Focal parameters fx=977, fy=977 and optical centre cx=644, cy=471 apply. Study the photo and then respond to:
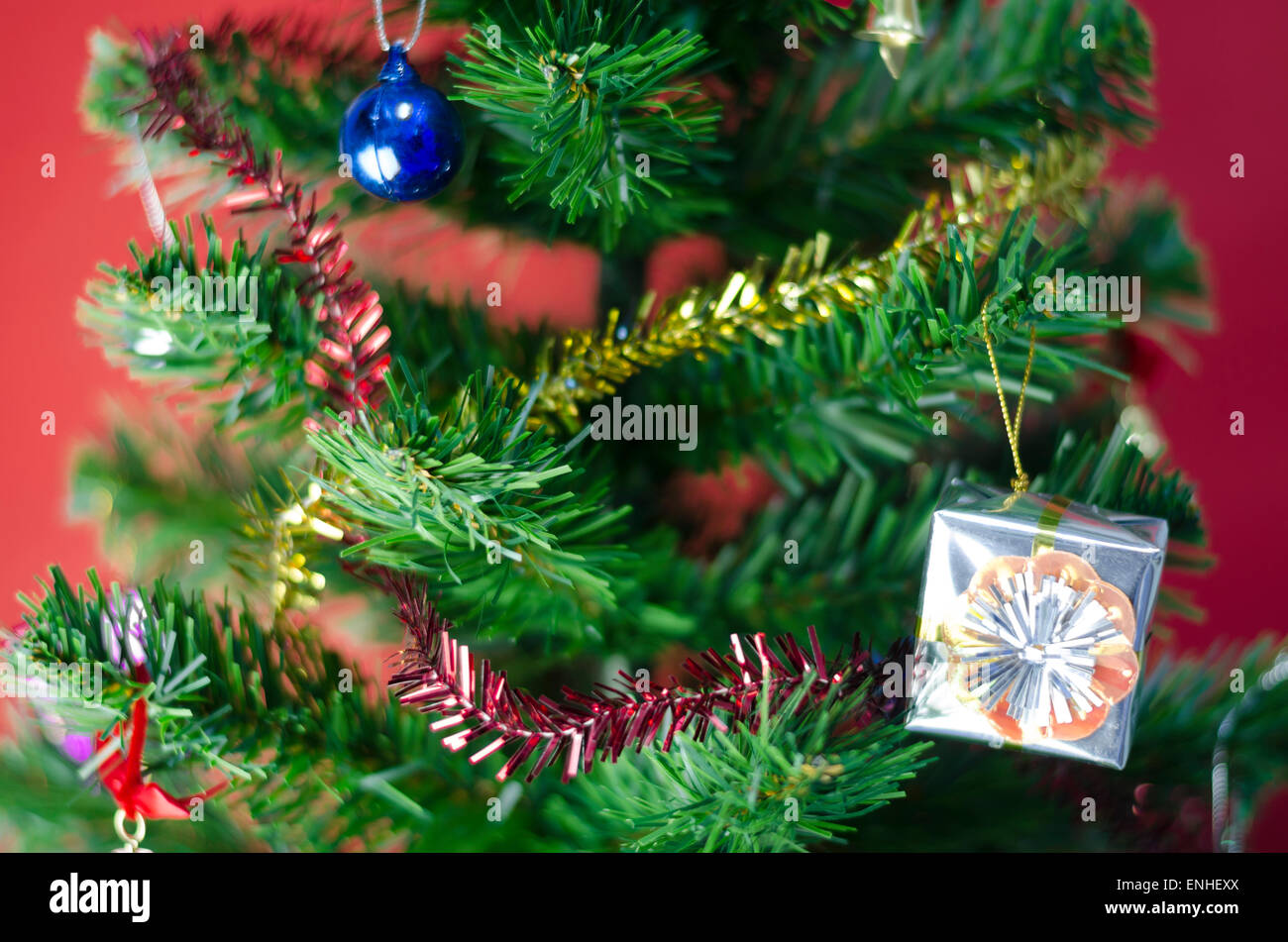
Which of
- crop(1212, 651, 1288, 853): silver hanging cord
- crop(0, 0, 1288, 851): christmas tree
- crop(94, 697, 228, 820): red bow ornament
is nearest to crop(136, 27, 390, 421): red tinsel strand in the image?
crop(0, 0, 1288, 851): christmas tree

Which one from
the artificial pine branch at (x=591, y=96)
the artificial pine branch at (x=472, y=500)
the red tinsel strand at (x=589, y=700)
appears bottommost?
the red tinsel strand at (x=589, y=700)

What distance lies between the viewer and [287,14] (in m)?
0.44

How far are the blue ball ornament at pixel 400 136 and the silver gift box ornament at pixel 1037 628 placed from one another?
238mm

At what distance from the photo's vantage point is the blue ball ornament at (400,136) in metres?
0.37

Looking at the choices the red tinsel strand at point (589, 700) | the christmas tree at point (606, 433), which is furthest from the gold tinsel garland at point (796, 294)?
the red tinsel strand at point (589, 700)

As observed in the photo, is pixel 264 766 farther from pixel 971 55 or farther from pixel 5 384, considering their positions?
pixel 5 384

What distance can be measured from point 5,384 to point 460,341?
444mm

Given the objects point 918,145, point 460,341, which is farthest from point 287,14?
point 918,145

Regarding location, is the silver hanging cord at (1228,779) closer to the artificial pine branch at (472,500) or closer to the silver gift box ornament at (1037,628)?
the silver gift box ornament at (1037,628)

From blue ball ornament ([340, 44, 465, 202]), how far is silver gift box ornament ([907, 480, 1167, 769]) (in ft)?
0.78

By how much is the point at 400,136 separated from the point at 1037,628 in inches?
11.7

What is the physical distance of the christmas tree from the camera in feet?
1.13

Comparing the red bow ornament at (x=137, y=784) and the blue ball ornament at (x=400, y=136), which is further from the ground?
the blue ball ornament at (x=400, y=136)
